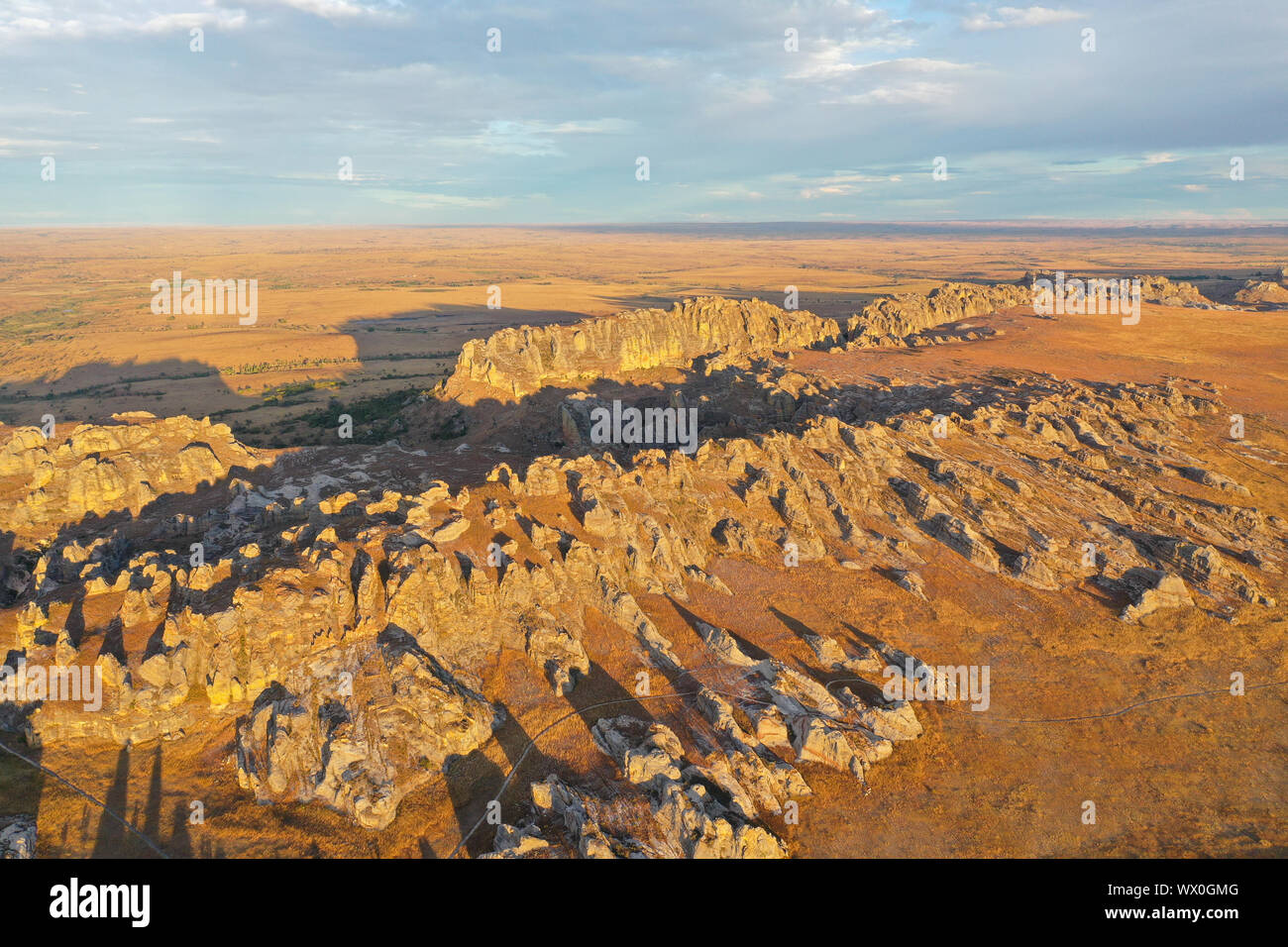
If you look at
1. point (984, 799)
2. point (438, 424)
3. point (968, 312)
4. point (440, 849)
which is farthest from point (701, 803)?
point (968, 312)

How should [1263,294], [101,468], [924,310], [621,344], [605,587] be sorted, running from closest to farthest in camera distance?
[605,587], [101,468], [621,344], [924,310], [1263,294]

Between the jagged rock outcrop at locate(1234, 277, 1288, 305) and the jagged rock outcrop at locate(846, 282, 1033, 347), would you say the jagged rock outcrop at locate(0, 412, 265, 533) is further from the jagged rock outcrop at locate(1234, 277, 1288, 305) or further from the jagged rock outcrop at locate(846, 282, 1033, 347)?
the jagged rock outcrop at locate(1234, 277, 1288, 305)

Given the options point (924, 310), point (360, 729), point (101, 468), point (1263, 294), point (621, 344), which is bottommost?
point (360, 729)

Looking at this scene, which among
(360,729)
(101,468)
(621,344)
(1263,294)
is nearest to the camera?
(360,729)

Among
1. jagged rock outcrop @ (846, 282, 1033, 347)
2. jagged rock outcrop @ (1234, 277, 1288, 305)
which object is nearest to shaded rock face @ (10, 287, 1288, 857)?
jagged rock outcrop @ (846, 282, 1033, 347)

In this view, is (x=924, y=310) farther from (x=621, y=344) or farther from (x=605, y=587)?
(x=605, y=587)

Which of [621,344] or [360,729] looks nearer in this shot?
[360,729]

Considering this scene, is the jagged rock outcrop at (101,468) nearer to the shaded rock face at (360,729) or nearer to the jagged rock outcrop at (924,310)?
the shaded rock face at (360,729)

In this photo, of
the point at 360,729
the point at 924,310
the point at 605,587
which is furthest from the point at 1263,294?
the point at 360,729

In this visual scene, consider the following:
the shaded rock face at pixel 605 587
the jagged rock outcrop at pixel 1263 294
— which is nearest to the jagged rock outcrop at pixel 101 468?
the shaded rock face at pixel 605 587
